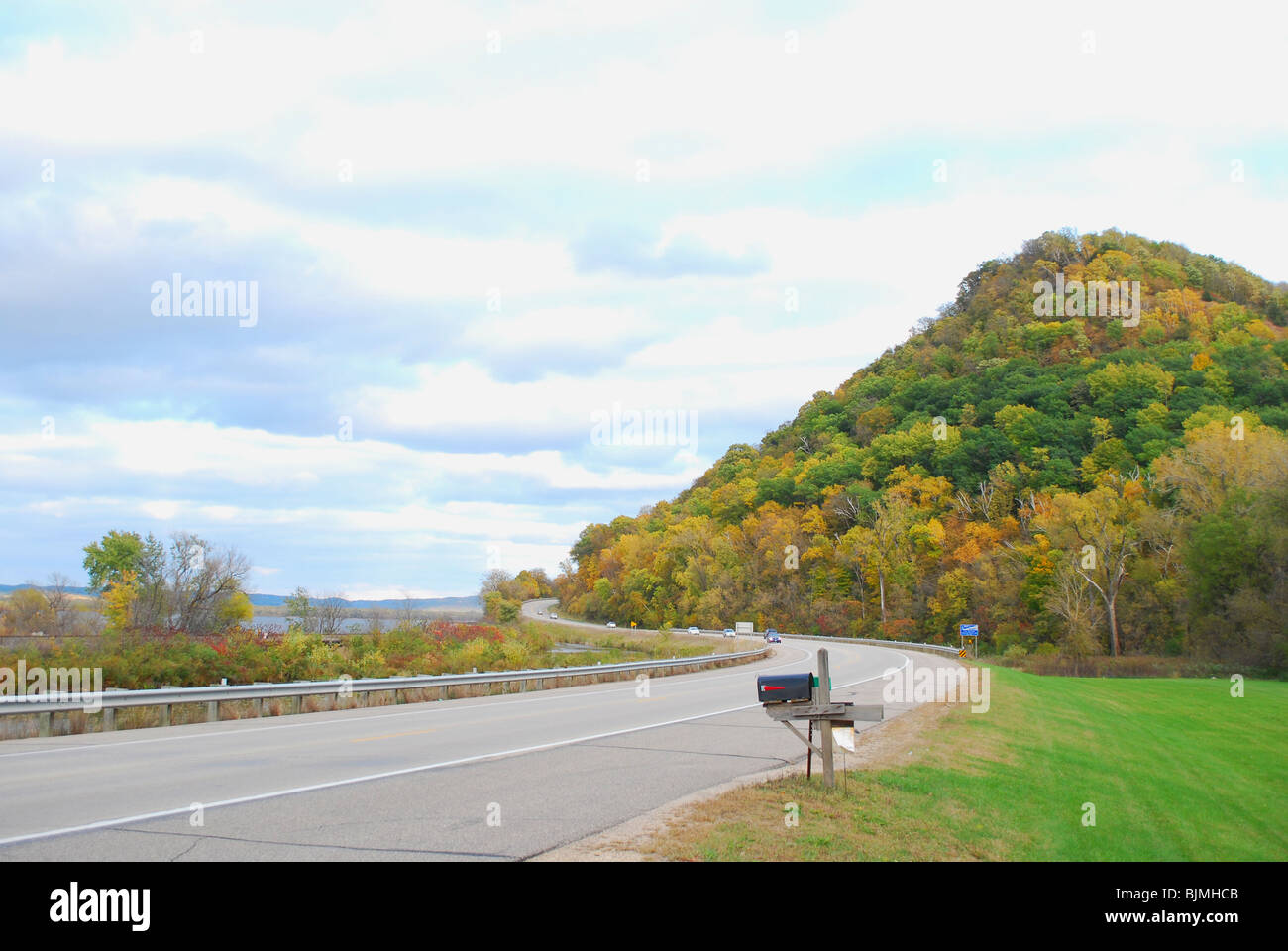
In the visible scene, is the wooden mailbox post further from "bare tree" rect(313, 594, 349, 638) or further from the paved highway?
"bare tree" rect(313, 594, 349, 638)

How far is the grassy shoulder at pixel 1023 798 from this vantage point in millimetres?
7977

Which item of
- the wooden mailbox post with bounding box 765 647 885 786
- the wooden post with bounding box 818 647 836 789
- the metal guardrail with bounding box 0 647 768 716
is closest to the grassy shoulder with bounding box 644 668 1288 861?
the wooden post with bounding box 818 647 836 789

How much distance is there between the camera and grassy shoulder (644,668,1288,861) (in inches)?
314

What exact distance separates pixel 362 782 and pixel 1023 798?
807 centimetres

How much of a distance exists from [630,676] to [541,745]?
69.7 feet

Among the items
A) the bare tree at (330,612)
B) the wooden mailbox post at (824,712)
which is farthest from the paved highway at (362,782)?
the bare tree at (330,612)

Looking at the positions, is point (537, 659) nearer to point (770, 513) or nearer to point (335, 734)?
point (335, 734)

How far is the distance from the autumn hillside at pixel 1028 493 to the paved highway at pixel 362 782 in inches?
1659

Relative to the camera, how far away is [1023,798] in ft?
37.2

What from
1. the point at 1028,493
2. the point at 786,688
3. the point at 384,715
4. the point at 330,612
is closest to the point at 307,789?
the point at 786,688

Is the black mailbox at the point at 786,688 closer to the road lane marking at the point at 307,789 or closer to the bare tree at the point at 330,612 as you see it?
the road lane marking at the point at 307,789

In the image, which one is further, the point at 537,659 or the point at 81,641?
the point at 537,659
